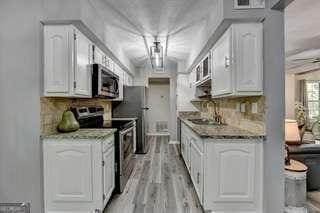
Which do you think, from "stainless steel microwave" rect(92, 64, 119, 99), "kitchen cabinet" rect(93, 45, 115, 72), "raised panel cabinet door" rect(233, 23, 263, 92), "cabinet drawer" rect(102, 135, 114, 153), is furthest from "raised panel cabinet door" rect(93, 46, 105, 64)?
"raised panel cabinet door" rect(233, 23, 263, 92)

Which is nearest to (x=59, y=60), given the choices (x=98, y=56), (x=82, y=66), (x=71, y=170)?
(x=82, y=66)

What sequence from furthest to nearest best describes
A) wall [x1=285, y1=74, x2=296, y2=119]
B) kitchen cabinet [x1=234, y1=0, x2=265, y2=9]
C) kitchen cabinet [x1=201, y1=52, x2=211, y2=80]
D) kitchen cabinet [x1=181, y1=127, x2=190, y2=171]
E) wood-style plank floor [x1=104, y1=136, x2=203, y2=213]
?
1. wall [x1=285, y1=74, x2=296, y2=119]
2. kitchen cabinet [x1=181, y1=127, x2=190, y2=171]
3. kitchen cabinet [x1=201, y1=52, x2=211, y2=80]
4. wood-style plank floor [x1=104, y1=136, x2=203, y2=213]
5. kitchen cabinet [x1=234, y1=0, x2=265, y2=9]

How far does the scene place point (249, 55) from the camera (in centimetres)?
247

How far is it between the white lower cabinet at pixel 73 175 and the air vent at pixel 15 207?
8.5 inches

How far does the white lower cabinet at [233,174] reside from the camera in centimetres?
247

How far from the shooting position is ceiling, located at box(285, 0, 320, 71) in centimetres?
298

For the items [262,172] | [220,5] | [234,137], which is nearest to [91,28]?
[220,5]

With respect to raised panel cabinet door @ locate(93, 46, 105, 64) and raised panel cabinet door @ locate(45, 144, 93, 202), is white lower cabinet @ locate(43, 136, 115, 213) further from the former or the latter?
raised panel cabinet door @ locate(93, 46, 105, 64)

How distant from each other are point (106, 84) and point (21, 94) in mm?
1280

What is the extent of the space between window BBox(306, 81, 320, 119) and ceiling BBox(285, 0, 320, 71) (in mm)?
2065

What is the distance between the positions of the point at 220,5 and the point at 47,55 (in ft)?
6.34

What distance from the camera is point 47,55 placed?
2525 millimetres

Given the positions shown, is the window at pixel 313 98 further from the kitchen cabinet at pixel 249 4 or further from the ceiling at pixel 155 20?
the kitchen cabinet at pixel 249 4

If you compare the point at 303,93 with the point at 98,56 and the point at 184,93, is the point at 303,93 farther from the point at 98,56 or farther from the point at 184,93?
the point at 98,56
